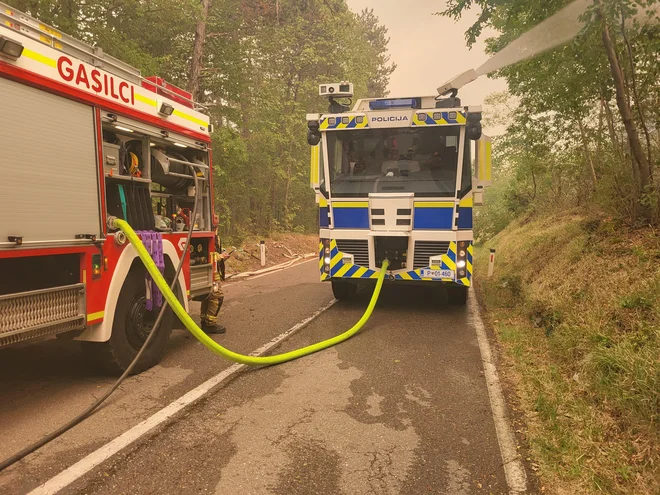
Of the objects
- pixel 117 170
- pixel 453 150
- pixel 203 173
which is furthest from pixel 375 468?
pixel 453 150

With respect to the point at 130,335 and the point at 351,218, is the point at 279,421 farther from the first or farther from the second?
the point at 351,218

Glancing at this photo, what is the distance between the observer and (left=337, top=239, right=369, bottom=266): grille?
22.5 ft

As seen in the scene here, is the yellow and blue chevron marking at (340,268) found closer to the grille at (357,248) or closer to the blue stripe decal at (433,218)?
the grille at (357,248)

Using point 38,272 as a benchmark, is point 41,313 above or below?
below

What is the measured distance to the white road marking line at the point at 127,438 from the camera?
2469mm

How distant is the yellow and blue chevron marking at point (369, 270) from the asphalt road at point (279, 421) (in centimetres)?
126

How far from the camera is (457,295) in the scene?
7.41 metres

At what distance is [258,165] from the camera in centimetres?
1866

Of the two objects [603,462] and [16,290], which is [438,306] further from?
[16,290]

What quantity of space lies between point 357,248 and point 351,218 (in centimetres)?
50

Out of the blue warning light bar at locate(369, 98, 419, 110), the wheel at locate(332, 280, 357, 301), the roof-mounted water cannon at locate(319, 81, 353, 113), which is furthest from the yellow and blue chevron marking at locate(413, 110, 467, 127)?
the wheel at locate(332, 280, 357, 301)

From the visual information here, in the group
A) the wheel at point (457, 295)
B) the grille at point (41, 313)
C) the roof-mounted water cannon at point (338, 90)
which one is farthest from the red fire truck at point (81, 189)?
the wheel at point (457, 295)

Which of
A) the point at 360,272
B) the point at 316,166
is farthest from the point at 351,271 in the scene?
the point at 316,166

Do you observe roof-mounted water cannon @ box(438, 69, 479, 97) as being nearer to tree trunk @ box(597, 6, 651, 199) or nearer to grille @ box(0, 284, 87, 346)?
tree trunk @ box(597, 6, 651, 199)
